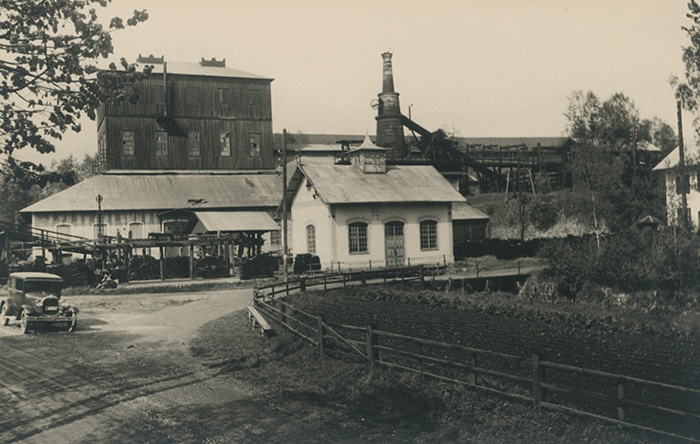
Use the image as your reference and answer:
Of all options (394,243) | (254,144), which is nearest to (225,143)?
(254,144)

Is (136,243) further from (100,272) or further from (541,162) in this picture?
(541,162)

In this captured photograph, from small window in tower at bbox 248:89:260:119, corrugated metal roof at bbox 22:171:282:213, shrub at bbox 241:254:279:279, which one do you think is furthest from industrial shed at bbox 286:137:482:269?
small window in tower at bbox 248:89:260:119

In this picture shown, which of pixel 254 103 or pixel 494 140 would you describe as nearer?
pixel 254 103

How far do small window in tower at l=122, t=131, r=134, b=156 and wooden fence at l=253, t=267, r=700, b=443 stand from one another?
41274 mm

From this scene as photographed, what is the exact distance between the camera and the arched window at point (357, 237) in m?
34.0

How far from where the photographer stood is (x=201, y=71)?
176 ft

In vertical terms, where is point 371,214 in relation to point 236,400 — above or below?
above

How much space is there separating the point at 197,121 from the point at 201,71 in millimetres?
4374

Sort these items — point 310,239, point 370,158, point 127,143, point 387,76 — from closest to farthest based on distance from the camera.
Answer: point 310,239, point 370,158, point 387,76, point 127,143

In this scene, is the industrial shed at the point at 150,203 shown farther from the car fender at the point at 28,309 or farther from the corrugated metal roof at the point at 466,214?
the car fender at the point at 28,309

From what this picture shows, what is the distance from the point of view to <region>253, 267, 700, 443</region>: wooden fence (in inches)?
293

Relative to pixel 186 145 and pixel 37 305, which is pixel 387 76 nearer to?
pixel 186 145

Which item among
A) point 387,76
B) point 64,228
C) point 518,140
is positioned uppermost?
point 518,140

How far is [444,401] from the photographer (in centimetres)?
940
